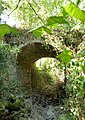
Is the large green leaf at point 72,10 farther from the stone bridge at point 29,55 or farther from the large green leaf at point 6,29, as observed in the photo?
the stone bridge at point 29,55

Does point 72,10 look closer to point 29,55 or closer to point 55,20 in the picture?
point 55,20

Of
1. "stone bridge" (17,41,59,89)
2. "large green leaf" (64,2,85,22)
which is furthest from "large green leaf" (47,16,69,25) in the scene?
"stone bridge" (17,41,59,89)

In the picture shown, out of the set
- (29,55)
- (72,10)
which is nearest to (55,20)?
(72,10)

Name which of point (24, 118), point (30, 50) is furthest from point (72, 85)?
point (30, 50)

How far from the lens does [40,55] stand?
21.4ft

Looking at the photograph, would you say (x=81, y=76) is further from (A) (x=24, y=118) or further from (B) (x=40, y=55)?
(B) (x=40, y=55)

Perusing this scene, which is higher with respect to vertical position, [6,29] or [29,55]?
[29,55]

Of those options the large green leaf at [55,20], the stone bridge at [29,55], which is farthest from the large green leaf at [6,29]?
the stone bridge at [29,55]

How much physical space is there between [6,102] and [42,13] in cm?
182

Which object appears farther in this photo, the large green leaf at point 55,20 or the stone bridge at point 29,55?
the stone bridge at point 29,55

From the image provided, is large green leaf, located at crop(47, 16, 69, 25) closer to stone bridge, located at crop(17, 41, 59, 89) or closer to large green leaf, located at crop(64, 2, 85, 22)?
large green leaf, located at crop(64, 2, 85, 22)

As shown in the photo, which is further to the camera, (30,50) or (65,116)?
(30,50)

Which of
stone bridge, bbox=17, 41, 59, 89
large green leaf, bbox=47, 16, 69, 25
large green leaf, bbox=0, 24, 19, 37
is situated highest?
stone bridge, bbox=17, 41, 59, 89

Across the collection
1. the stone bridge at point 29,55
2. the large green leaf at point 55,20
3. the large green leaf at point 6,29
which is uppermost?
the stone bridge at point 29,55
